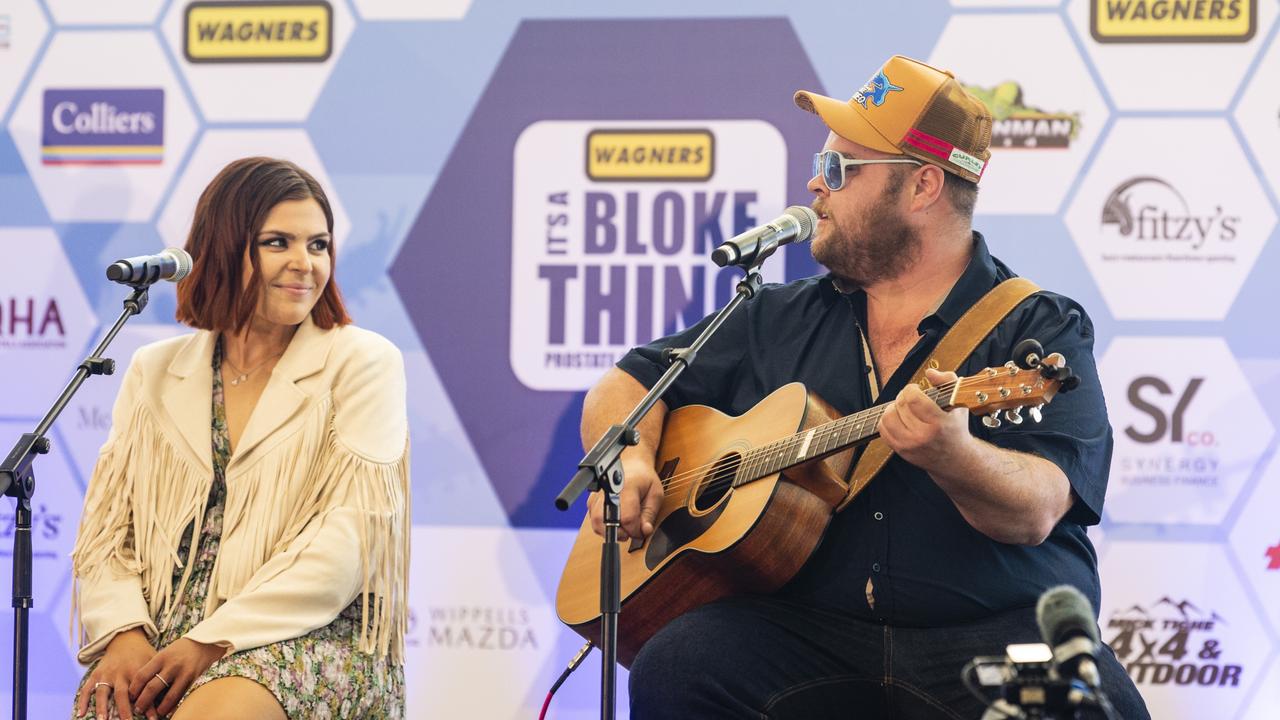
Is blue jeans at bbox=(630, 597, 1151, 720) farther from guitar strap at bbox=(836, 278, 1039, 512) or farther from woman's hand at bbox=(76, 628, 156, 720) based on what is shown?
woman's hand at bbox=(76, 628, 156, 720)

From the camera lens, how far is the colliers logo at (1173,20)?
3824 mm

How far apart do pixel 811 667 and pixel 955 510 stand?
423 millimetres

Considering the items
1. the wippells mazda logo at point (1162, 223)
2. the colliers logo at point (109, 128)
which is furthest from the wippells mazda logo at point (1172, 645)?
the colliers logo at point (109, 128)

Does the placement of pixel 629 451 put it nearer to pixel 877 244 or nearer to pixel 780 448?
pixel 780 448

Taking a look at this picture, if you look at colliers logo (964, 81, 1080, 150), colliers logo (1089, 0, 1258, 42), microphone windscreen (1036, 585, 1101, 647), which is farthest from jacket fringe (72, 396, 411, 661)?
colliers logo (1089, 0, 1258, 42)

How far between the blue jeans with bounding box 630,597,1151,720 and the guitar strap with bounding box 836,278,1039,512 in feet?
0.90

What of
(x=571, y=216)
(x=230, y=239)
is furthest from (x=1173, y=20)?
(x=230, y=239)

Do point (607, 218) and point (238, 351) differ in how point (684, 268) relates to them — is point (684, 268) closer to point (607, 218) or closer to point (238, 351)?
point (607, 218)

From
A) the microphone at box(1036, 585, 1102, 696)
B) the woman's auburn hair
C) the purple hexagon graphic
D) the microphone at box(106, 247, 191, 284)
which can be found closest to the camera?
the microphone at box(1036, 585, 1102, 696)

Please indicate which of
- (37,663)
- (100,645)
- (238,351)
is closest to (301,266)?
(238,351)

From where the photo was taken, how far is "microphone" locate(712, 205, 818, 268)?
2.56 metres

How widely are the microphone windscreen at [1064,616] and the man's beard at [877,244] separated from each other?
4.65 ft

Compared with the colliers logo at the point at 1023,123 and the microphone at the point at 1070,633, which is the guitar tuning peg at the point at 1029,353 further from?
the colliers logo at the point at 1023,123

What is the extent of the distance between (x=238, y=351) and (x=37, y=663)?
1.63m
